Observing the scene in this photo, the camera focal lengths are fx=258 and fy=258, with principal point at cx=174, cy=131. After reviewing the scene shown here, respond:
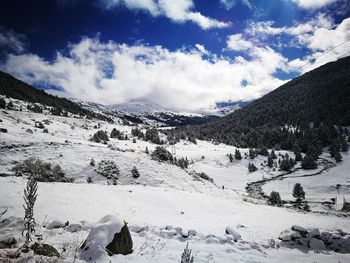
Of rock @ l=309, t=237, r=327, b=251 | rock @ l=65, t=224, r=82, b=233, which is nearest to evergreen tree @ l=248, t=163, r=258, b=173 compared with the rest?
rock @ l=309, t=237, r=327, b=251

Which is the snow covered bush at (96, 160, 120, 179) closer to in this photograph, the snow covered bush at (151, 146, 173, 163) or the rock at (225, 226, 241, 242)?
the snow covered bush at (151, 146, 173, 163)

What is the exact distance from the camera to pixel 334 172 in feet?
266

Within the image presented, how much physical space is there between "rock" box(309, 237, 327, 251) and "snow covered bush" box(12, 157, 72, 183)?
77.3ft

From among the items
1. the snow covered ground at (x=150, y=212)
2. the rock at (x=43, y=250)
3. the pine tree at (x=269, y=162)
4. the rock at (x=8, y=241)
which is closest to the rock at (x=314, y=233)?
the snow covered ground at (x=150, y=212)

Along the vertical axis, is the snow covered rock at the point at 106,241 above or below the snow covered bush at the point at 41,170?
below

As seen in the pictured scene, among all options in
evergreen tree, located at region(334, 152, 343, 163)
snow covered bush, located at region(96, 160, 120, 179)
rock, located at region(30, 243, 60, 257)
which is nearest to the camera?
rock, located at region(30, 243, 60, 257)

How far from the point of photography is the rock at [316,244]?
40.0ft

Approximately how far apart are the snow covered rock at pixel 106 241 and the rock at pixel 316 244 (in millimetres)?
8930

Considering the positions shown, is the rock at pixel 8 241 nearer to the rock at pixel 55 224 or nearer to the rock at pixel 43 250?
the rock at pixel 43 250

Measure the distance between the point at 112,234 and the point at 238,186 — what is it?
71037 mm

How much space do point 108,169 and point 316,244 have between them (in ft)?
82.2

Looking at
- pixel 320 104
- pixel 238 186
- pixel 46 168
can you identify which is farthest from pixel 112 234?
pixel 320 104

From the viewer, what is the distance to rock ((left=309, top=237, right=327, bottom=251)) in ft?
40.0

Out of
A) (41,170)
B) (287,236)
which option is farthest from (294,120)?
(287,236)
